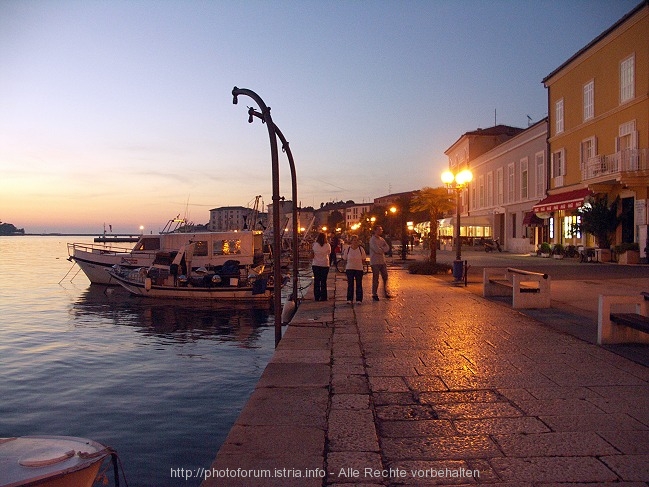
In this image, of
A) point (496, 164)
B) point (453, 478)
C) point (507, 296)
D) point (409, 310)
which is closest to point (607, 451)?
point (453, 478)

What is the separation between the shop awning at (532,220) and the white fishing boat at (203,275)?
19267 millimetres

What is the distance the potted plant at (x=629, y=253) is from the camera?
25.9 m

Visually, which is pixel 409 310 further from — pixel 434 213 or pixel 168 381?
pixel 434 213

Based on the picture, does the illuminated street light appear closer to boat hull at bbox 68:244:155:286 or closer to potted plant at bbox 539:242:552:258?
potted plant at bbox 539:242:552:258

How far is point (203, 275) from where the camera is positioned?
25.9 meters

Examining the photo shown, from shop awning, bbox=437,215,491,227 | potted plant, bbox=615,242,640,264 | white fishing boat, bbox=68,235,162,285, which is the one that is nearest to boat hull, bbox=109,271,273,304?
white fishing boat, bbox=68,235,162,285

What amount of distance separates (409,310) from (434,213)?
1557cm

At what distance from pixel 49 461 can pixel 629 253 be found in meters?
26.9

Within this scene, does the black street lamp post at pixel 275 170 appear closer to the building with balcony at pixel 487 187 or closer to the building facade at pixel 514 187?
the building facade at pixel 514 187

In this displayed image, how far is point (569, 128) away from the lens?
33.9 m

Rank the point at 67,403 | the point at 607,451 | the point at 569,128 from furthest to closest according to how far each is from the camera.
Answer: the point at 569,128, the point at 67,403, the point at 607,451

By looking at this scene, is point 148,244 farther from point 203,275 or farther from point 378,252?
point 378,252

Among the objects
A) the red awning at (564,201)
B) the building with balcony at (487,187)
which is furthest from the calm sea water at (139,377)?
the building with balcony at (487,187)

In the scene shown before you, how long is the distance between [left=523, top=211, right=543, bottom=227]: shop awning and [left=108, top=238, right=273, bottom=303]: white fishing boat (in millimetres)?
19267
